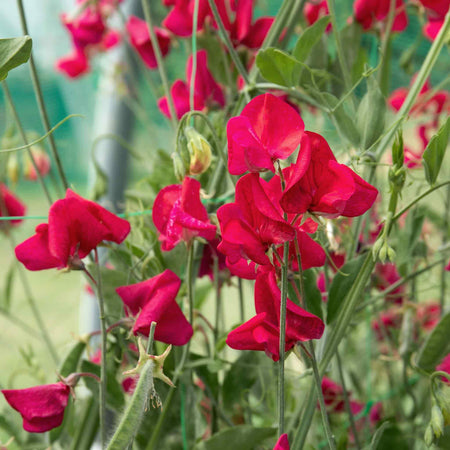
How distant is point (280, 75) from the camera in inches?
17.3

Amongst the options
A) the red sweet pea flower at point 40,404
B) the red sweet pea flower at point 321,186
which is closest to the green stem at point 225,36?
the red sweet pea flower at point 321,186

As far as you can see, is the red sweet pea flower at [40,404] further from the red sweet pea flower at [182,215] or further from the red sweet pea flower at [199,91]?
the red sweet pea flower at [199,91]

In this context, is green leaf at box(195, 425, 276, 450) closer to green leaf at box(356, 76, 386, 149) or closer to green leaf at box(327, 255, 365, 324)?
green leaf at box(327, 255, 365, 324)

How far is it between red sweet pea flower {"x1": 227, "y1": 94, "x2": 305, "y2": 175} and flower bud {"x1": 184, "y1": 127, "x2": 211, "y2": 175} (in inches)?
2.6

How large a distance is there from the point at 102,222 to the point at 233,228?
0.35 feet

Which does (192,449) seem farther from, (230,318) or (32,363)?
(230,318)

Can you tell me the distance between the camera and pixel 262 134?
0.37m

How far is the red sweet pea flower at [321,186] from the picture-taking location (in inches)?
13.3

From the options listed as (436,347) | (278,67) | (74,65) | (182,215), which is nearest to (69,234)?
(182,215)

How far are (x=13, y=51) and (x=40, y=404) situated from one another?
0.21 metres

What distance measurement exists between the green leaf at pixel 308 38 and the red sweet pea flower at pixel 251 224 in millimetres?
139

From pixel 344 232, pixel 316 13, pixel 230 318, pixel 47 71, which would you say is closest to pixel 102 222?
pixel 344 232

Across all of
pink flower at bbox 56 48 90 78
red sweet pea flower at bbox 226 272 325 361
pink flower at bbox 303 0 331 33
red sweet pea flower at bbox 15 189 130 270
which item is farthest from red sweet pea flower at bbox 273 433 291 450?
pink flower at bbox 56 48 90 78

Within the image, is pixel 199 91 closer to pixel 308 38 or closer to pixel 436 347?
pixel 308 38
